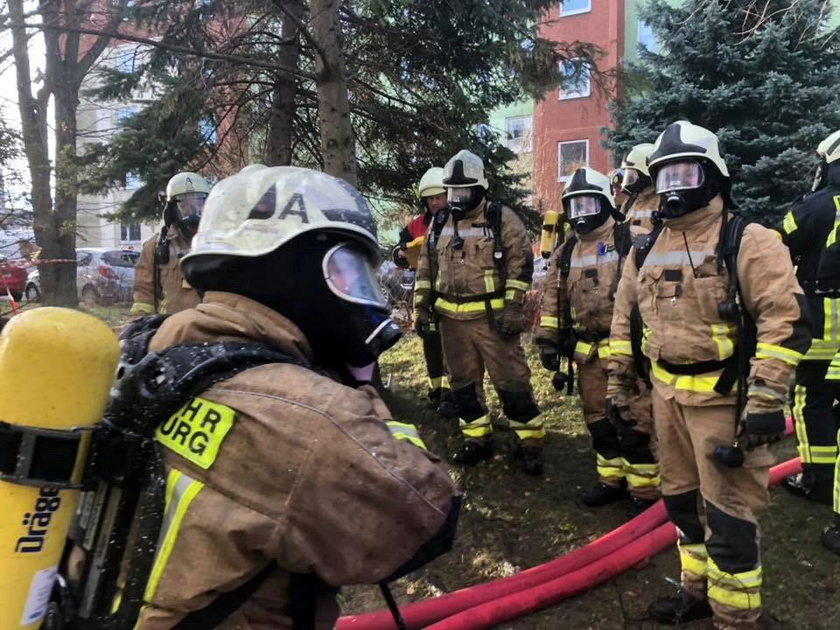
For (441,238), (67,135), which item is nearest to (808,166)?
(441,238)

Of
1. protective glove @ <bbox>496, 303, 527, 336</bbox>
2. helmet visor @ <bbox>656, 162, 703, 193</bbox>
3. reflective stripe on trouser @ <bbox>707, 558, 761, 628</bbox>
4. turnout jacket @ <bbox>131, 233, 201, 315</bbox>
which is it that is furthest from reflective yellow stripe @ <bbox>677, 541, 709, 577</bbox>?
turnout jacket @ <bbox>131, 233, 201, 315</bbox>

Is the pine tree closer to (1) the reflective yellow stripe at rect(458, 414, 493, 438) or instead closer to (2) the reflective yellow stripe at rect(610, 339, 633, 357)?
(1) the reflective yellow stripe at rect(458, 414, 493, 438)

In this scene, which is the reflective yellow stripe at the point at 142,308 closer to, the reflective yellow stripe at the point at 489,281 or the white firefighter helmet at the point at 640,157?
the reflective yellow stripe at the point at 489,281

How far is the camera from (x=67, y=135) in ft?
41.7

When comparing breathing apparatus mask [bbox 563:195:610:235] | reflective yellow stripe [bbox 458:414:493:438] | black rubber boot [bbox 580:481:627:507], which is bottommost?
black rubber boot [bbox 580:481:627:507]

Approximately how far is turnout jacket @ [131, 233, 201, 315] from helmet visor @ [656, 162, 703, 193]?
12.9 ft

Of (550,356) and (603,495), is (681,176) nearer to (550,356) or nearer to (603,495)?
(550,356)

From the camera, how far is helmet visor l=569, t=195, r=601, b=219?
4516 mm

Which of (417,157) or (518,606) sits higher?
(417,157)

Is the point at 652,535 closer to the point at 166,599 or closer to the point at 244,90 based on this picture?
the point at 166,599

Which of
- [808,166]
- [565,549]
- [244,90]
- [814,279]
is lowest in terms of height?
[565,549]

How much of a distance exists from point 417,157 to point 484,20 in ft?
5.74

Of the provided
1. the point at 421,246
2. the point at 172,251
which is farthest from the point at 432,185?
the point at 172,251

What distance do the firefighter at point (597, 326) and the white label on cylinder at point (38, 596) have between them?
3.74 m
